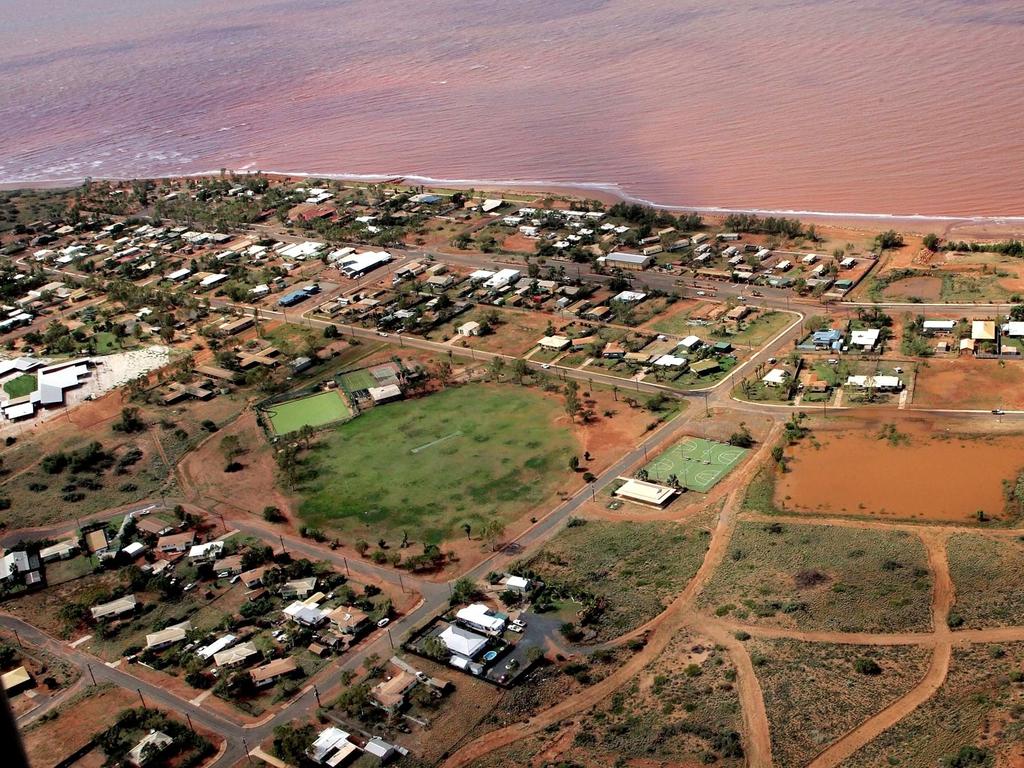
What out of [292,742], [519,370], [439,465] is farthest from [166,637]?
[519,370]

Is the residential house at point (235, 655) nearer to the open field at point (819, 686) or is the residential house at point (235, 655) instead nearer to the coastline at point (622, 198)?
the open field at point (819, 686)

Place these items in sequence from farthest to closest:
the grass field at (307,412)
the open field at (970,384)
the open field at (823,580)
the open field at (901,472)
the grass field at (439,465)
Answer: the grass field at (307,412) → the open field at (970,384) → the grass field at (439,465) → the open field at (901,472) → the open field at (823,580)

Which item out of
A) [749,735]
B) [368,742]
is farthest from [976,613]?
[368,742]

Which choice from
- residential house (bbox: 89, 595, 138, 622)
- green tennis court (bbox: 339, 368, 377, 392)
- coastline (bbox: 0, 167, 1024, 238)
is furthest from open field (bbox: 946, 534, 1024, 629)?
coastline (bbox: 0, 167, 1024, 238)

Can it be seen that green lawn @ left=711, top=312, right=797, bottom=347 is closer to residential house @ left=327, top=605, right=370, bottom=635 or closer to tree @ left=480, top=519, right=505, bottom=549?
tree @ left=480, top=519, right=505, bottom=549

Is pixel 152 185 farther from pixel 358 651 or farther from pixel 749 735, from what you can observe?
pixel 749 735

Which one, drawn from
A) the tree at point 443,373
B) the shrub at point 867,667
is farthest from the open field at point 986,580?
the tree at point 443,373

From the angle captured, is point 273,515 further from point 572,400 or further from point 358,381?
point 572,400
